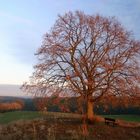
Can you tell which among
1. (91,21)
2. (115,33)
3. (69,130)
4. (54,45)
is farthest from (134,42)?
(69,130)

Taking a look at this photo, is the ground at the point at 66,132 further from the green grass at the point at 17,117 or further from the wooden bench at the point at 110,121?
the green grass at the point at 17,117

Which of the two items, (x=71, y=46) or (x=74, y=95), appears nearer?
(x=74, y=95)

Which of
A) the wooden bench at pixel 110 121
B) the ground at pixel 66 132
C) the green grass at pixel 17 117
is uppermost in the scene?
the green grass at pixel 17 117

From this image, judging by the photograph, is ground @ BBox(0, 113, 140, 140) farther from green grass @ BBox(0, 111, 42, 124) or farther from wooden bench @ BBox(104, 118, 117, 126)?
green grass @ BBox(0, 111, 42, 124)

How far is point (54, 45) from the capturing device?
114 feet

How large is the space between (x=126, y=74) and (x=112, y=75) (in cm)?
134

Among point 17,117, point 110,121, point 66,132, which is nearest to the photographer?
point 66,132

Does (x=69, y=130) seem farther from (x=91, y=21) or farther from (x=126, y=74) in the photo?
(x=91, y=21)

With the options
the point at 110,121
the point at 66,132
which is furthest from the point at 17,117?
the point at 66,132

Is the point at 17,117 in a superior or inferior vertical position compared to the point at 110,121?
superior

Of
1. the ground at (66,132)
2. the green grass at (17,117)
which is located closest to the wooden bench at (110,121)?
the ground at (66,132)

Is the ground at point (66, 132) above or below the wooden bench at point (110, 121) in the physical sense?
below

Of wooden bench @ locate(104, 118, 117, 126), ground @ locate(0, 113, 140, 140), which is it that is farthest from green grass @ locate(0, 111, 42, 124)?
wooden bench @ locate(104, 118, 117, 126)

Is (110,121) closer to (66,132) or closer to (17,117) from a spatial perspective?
(66,132)
